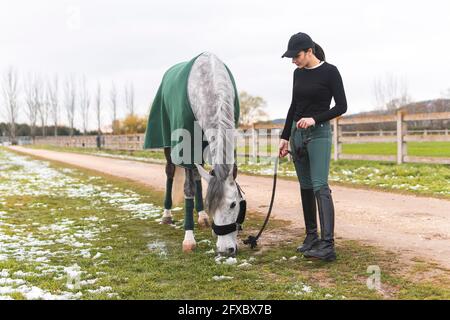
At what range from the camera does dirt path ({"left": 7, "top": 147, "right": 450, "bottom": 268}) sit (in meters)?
4.59

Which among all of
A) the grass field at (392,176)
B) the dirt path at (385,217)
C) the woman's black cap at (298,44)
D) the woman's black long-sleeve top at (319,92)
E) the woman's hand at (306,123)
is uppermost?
the woman's black cap at (298,44)

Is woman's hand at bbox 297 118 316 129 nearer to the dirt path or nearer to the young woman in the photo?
the young woman

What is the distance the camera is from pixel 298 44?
3.96m

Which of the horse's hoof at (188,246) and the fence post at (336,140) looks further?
the fence post at (336,140)

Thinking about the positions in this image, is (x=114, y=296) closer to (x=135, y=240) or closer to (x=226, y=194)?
(x=226, y=194)

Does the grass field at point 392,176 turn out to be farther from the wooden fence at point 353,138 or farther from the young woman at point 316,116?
the young woman at point 316,116

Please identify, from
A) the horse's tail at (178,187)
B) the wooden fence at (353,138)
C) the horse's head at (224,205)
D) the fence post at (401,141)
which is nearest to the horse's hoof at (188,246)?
the horse's head at (224,205)

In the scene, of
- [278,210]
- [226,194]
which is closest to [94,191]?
[278,210]

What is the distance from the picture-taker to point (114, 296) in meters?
3.23

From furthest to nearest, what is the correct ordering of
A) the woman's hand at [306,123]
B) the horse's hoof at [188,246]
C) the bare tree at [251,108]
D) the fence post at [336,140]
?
the bare tree at [251,108] → the fence post at [336,140] → the horse's hoof at [188,246] → the woman's hand at [306,123]

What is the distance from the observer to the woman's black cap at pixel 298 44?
3961mm

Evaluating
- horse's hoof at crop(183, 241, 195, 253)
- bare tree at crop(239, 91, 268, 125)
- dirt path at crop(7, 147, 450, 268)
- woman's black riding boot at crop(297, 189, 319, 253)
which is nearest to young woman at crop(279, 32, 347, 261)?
woman's black riding boot at crop(297, 189, 319, 253)

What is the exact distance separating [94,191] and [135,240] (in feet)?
17.4

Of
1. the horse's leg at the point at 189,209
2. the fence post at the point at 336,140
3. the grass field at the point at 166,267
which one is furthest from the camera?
the fence post at the point at 336,140
